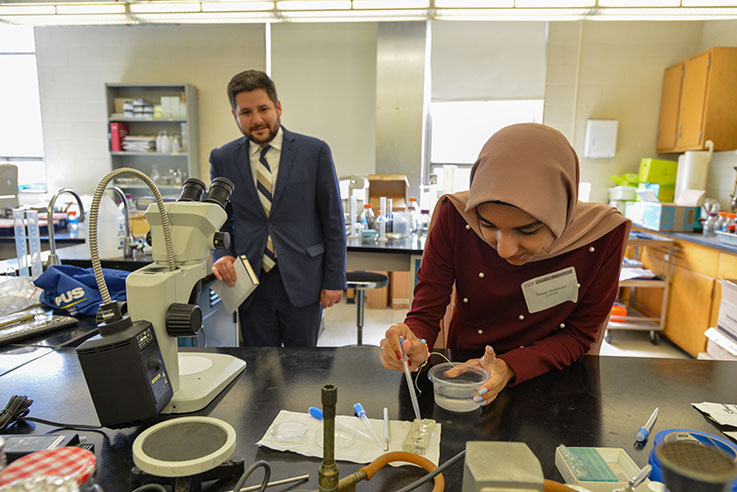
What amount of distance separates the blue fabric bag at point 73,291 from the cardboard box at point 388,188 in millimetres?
2422

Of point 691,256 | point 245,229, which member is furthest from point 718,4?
point 245,229

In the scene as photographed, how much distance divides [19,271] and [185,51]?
4.09m

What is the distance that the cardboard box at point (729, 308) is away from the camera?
239 centimetres

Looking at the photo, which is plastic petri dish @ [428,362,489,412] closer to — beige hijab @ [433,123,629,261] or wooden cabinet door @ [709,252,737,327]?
beige hijab @ [433,123,629,261]

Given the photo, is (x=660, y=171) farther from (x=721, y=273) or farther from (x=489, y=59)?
(x=489, y=59)

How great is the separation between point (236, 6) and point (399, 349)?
2.91 metres

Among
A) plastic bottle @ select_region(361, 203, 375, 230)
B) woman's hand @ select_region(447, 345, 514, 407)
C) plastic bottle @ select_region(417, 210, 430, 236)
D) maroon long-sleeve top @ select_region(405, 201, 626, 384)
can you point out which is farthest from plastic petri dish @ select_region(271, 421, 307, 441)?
plastic bottle @ select_region(417, 210, 430, 236)

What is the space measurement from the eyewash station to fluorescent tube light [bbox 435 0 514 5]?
231 cm

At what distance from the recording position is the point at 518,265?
45.9 inches

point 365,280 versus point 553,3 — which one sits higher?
point 553,3

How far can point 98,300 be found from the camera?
4.87ft

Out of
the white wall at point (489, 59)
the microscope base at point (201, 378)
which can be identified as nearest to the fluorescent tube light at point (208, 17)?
the white wall at point (489, 59)

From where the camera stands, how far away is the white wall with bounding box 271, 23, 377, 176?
5020mm

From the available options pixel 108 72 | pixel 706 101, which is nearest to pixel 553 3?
pixel 706 101
